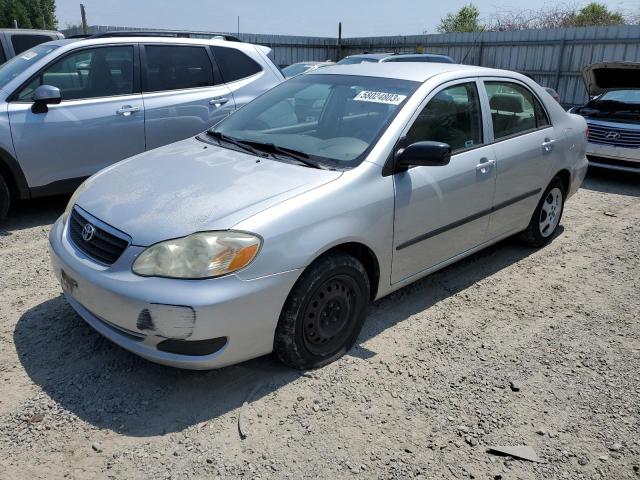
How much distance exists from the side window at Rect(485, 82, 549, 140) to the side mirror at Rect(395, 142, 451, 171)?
1176 millimetres

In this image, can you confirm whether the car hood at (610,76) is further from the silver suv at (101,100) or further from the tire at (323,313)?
the tire at (323,313)

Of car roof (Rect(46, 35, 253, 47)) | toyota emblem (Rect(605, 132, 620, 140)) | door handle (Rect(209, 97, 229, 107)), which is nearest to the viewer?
car roof (Rect(46, 35, 253, 47))

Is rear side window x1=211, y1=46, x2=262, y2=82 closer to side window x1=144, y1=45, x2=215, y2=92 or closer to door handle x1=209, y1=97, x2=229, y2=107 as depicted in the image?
side window x1=144, y1=45, x2=215, y2=92

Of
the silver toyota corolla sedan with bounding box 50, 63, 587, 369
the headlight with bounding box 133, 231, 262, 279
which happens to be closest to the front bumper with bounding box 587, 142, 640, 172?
the silver toyota corolla sedan with bounding box 50, 63, 587, 369

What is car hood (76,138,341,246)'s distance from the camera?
283cm

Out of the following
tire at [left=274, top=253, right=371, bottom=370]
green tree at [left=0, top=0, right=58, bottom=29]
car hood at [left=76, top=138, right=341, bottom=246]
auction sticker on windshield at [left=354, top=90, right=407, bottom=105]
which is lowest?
tire at [left=274, top=253, right=371, bottom=370]

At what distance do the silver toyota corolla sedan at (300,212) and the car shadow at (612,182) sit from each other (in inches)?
147

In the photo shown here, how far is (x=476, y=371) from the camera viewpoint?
329cm

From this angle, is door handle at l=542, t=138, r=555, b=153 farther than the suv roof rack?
No

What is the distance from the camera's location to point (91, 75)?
568 centimetres

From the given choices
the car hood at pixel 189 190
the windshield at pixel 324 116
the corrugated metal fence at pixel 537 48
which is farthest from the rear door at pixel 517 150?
the corrugated metal fence at pixel 537 48

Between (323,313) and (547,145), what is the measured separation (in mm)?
2847

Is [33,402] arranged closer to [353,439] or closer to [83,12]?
[353,439]

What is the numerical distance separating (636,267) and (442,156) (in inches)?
109
